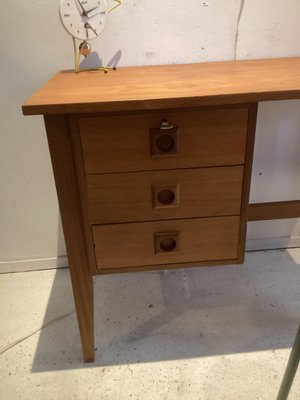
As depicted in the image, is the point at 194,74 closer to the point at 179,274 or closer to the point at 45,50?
the point at 45,50

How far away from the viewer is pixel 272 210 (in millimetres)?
1104

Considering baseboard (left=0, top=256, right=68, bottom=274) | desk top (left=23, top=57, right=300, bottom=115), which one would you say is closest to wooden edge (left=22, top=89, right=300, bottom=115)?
desk top (left=23, top=57, right=300, bottom=115)

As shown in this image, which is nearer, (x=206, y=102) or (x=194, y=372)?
(x=206, y=102)

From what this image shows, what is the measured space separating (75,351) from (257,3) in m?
1.19

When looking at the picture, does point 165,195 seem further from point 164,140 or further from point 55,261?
point 55,261

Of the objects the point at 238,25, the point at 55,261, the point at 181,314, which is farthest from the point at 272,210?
the point at 55,261

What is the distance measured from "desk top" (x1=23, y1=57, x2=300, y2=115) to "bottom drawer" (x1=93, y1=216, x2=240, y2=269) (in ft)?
0.98

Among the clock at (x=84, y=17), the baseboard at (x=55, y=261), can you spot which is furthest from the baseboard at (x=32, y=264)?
the clock at (x=84, y=17)

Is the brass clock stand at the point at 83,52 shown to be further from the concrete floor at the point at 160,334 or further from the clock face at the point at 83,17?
the concrete floor at the point at 160,334

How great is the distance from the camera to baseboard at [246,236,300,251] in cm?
151

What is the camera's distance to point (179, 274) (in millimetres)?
1402

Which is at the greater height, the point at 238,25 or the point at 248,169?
the point at 238,25

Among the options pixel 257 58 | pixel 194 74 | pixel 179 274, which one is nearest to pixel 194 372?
pixel 179 274

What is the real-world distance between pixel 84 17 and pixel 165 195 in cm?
55
